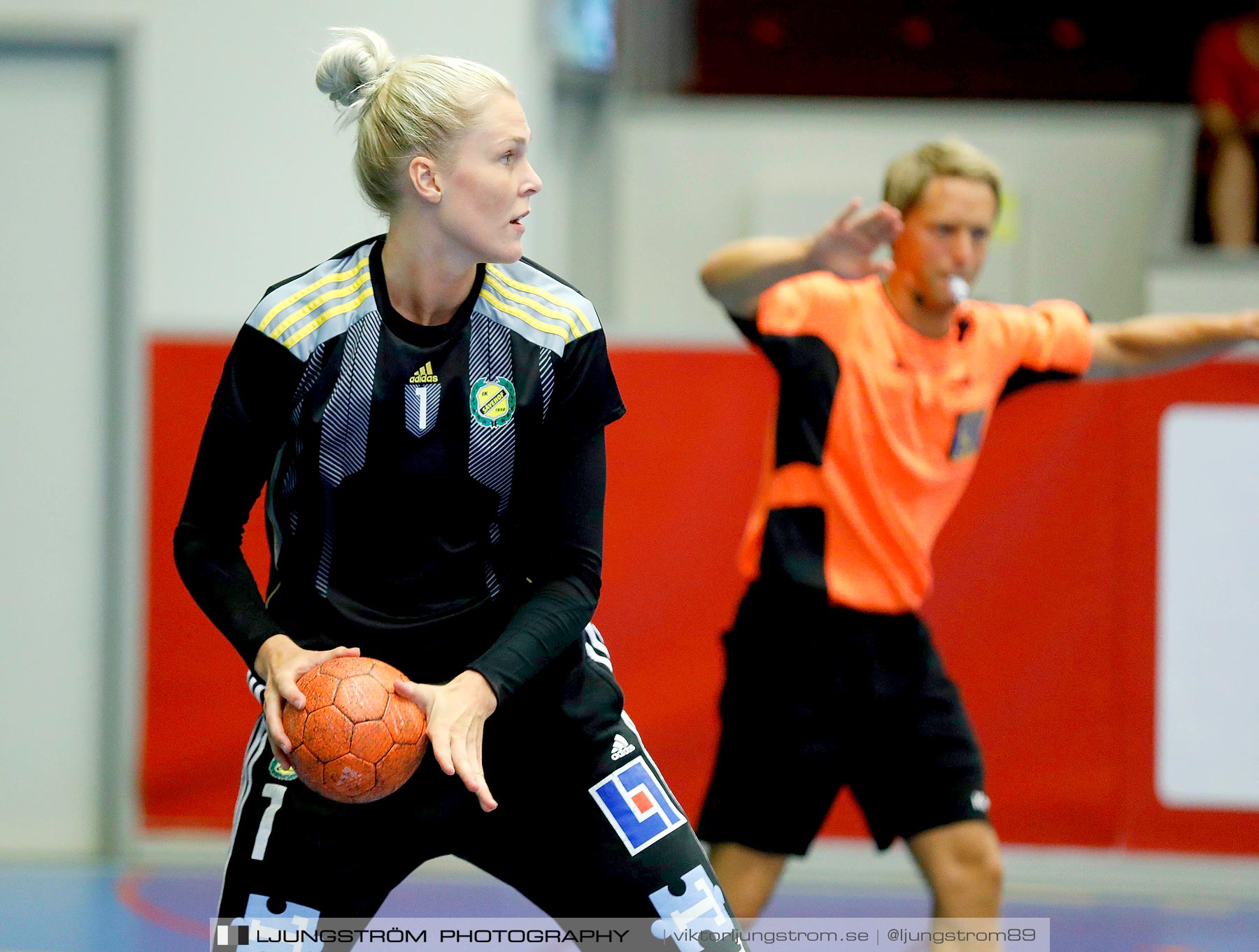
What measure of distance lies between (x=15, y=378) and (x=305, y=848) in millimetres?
4090

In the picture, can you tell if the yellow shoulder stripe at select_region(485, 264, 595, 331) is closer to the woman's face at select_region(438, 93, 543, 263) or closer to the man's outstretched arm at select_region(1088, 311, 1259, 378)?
the woman's face at select_region(438, 93, 543, 263)

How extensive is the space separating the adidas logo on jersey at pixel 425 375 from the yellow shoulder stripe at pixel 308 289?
20 centimetres

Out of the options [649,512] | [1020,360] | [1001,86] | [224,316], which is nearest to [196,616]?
[224,316]

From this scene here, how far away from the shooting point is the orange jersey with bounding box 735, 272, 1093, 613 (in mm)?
3490

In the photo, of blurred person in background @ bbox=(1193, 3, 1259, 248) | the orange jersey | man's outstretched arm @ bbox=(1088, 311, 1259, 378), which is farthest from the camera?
blurred person in background @ bbox=(1193, 3, 1259, 248)

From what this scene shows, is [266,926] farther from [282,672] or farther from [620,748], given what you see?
[620,748]

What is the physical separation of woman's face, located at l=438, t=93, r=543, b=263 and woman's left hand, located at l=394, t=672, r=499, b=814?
2.21ft

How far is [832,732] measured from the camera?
3.43m

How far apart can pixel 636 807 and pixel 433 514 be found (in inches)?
22.6

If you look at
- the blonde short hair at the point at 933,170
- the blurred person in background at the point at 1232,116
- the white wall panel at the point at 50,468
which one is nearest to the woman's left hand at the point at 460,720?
the blonde short hair at the point at 933,170

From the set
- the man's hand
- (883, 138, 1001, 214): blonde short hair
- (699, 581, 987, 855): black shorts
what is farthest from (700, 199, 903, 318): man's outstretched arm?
(699, 581, 987, 855): black shorts

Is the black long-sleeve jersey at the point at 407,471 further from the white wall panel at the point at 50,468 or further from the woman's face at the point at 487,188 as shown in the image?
the white wall panel at the point at 50,468

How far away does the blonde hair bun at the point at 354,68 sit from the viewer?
242 centimetres

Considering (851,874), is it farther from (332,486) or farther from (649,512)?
(332,486)
